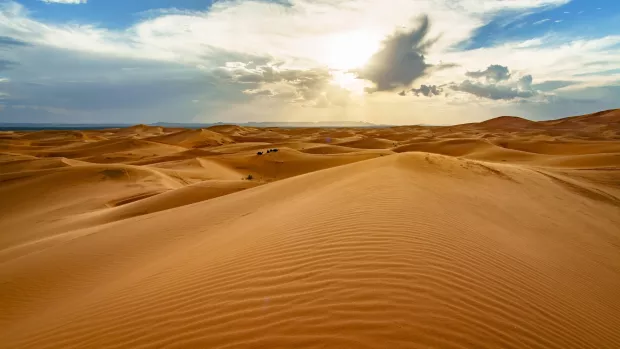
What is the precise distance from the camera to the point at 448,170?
10.2m

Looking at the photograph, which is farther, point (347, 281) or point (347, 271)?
point (347, 271)

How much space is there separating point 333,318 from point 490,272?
7.09 feet

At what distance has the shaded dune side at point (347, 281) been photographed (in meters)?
2.66

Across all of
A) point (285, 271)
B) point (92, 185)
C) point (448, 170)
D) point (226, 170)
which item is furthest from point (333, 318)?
point (226, 170)

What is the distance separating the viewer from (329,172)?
11.8 meters

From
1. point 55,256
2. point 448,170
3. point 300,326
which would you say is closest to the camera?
point 300,326

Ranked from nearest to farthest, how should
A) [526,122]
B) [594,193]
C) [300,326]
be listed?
1. [300,326]
2. [594,193]
3. [526,122]

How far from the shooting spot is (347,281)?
3.13m

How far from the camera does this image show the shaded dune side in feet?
8.73

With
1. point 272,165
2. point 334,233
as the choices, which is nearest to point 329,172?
point 334,233

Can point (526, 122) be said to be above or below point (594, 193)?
above

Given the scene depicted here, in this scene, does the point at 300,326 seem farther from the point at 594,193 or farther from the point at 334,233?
the point at 594,193

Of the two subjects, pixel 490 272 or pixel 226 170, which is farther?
A: pixel 226 170

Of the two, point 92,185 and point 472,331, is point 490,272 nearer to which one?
point 472,331
